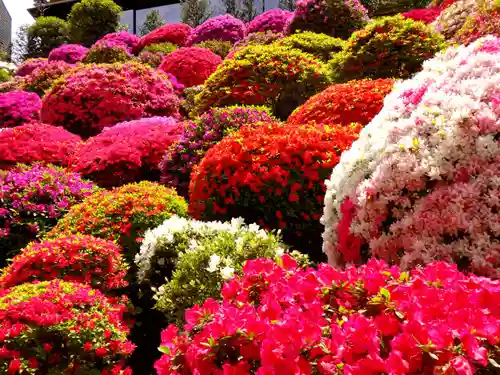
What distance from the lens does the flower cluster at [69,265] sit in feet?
14.8

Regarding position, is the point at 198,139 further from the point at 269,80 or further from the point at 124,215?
the point at 269,80

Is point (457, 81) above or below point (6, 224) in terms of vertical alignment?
above

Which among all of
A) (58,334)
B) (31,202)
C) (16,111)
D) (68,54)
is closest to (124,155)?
(31,202)

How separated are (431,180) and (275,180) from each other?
208 centimetres

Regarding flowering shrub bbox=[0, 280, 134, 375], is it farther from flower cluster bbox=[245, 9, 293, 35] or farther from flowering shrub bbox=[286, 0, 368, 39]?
flower cluster bbox=[245, 9, 293, 35]

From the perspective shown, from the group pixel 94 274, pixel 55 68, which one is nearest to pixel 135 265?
pixel 94 274

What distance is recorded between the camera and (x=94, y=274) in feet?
15.1

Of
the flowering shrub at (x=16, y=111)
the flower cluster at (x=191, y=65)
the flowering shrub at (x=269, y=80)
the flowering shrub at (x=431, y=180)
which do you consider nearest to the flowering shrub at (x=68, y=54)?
the flower cluster at (x=191, y=65)

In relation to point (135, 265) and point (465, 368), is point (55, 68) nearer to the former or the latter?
point (135, 265)

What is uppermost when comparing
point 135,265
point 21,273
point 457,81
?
point 457,81

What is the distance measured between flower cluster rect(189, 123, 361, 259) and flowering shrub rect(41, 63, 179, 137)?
23.0 feet

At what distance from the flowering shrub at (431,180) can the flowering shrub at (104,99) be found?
29.6 ft

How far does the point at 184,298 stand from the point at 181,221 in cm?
111

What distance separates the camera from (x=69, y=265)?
4535 millimetres
